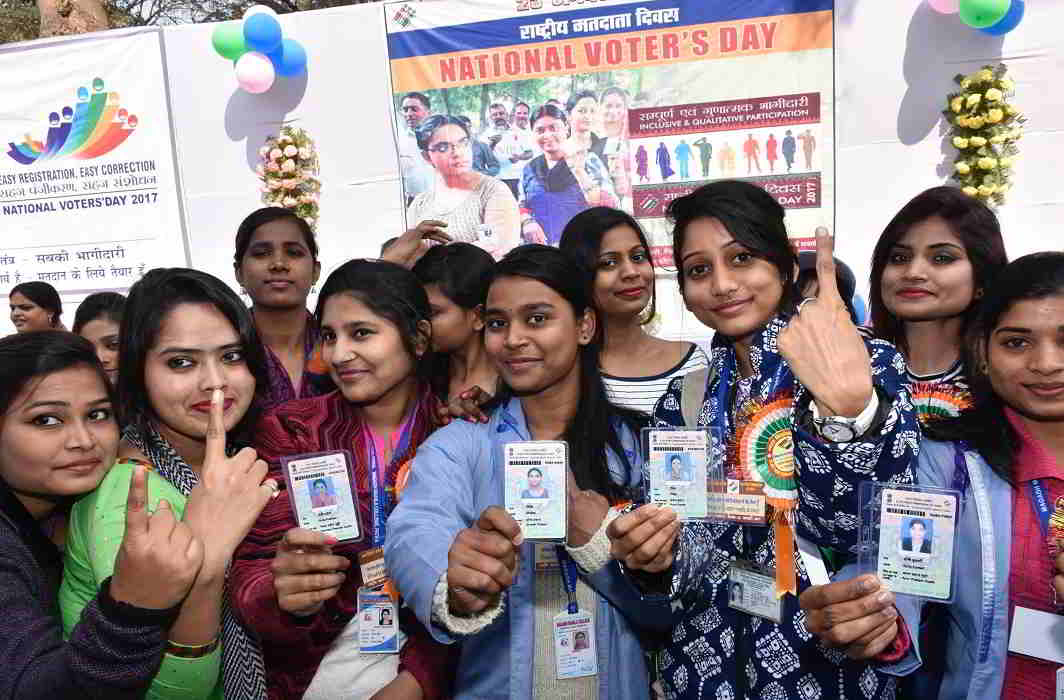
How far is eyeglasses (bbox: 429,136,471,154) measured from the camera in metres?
6.15

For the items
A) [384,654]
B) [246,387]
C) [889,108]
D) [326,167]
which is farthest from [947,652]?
[326,167]

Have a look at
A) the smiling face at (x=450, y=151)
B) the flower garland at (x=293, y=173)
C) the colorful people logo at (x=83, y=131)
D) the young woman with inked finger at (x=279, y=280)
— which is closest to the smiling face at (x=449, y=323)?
the young woman with inked finger at (x=279, y=280)

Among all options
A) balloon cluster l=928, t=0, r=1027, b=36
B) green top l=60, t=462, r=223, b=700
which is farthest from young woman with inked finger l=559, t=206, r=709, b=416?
balloon cluster l=928, t=0, r=1027, b=36

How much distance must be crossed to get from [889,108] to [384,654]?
515 centimetres

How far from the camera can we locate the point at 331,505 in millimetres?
1774

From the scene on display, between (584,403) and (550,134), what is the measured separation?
4223 mm

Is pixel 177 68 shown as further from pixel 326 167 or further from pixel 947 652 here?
pixel 947 652

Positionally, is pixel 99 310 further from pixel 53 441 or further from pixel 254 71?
pixel 53 441

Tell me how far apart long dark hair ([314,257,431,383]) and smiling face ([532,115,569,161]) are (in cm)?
372

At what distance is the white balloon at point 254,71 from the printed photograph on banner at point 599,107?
1073 mm

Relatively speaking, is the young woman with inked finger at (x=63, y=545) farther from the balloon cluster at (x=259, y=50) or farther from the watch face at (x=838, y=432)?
the balloon cluster at (x=259, y=50)

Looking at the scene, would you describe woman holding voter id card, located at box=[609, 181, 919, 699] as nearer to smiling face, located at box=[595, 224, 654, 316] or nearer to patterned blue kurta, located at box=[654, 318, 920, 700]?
patterned blue kurta, located at box=[654, 318, 920, 700]

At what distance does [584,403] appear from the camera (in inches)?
85.0

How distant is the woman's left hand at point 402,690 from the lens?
75.5 inches
